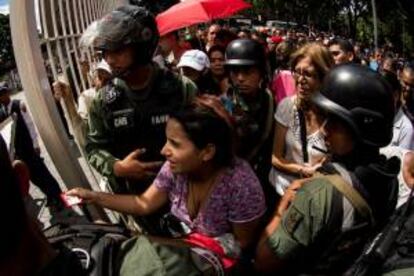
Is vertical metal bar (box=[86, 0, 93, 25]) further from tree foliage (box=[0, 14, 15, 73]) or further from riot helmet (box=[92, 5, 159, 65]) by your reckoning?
tree foliage (box=[0, 14, 15, 73])

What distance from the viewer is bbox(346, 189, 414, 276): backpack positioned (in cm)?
123

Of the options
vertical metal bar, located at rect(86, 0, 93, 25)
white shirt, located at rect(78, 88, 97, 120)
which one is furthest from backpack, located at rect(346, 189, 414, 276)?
vertical metal bar, located at rect(86, 0, 93, 25)

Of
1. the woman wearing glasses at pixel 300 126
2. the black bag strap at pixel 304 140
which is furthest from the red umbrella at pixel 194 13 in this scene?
the black bag strap at pixel 304 140

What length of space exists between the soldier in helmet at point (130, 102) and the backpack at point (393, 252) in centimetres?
126

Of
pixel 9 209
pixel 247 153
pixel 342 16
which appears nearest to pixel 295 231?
pixel 9 209

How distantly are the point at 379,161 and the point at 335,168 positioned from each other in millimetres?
160

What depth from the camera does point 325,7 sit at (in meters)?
40.6

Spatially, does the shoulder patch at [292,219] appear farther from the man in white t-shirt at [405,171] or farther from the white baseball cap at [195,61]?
the white baseball cap at [195,61]

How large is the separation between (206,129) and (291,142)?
2.77 feet

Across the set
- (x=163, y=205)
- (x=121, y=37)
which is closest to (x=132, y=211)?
(x=163, y=205)

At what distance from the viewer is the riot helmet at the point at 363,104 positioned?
5.83 feet

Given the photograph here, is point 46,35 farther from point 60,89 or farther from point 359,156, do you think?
point 359,156

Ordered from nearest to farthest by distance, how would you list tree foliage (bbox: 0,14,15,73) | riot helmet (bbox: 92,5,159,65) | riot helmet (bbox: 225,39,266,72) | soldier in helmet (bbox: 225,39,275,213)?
riot helmet (bbox: 92,5,159,65) → soldier in helmet (bbox: 225,39,275,213) → riot helmet (bbox: 225,39,266,72) → tree foliage (bbox: 0,14,15,73)

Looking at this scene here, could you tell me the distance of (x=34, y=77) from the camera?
225cm
